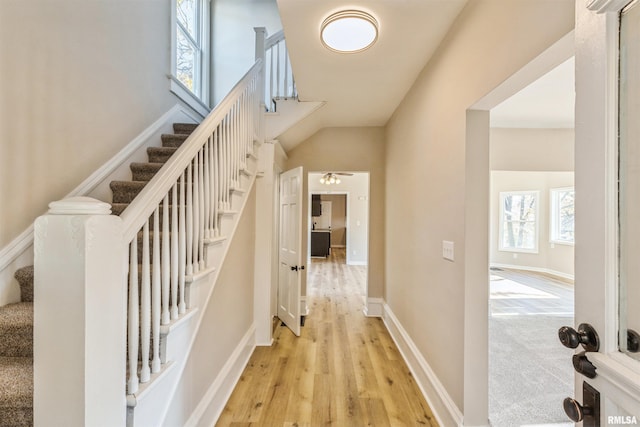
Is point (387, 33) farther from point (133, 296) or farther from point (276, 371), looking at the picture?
point (276, 371)

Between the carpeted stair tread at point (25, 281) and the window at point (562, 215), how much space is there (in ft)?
28.1

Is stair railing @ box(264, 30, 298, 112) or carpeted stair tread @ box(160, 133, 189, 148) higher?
stair railing @ box(264, 30, 298, 112)

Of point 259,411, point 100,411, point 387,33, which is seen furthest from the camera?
point 259,411

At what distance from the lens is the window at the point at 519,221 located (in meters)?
7.10

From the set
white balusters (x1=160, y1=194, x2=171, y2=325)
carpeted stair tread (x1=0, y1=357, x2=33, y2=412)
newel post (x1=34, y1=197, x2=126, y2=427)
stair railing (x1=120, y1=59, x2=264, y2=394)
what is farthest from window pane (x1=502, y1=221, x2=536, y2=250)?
carpeted stair tread (x1=0, y1=357, x2=33, y2=412)

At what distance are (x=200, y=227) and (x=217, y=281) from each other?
0.47 meters

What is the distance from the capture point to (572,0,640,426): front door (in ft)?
2.16

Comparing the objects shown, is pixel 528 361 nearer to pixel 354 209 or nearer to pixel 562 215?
pixel 562 215

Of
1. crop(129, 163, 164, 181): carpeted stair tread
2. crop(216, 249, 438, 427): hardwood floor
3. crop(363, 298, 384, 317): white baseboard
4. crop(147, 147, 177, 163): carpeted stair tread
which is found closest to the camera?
A: crop(216, 249, 438, 427): hardwood floor

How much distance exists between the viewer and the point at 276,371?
250cm

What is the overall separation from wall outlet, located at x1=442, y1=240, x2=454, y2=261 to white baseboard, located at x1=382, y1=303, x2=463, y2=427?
88 centimetres

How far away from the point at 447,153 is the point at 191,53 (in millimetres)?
3644

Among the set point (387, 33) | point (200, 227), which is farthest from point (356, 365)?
point (387, 33)

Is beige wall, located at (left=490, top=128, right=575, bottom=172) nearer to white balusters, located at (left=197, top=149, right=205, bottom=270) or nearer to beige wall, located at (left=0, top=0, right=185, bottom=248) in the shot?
white balusters, located at (left=197, top=149, right=205, bottom=270)
